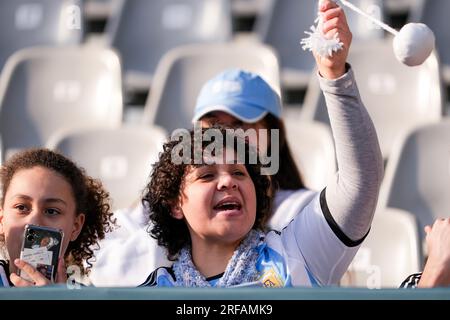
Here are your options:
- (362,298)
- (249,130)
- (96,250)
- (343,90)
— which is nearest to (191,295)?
(362,298)

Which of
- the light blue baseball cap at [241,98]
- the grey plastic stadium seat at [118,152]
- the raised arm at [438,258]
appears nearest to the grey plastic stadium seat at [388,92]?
the grey plastic stadium seat at [118,152]

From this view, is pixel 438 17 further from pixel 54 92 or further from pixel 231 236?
pixel 231 236

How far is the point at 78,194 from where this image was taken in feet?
5.76

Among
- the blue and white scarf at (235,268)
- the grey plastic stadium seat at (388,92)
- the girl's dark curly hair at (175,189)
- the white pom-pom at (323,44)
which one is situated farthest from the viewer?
the grey plastic stadium seat at (388,92)

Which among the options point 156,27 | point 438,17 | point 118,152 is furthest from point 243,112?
point 156,27

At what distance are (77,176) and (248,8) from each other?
2.53 m

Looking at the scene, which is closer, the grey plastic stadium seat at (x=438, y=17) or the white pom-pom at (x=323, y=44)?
the white pom-pom at (x=323, y=44)

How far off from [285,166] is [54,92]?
1.37 m

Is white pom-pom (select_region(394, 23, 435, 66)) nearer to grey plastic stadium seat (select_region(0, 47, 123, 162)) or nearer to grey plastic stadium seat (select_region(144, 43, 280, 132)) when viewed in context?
grey plastic stadium seat (select_region(144, 43, 280, 132))

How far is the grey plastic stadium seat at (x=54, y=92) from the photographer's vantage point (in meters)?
3.48

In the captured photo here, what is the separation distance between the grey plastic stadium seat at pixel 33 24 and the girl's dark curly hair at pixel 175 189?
2.33 metres

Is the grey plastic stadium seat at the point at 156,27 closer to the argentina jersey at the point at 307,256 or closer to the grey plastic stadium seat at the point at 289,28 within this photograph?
the grey plastic stadium seat at the point at 289,28

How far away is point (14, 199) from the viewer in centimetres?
168
